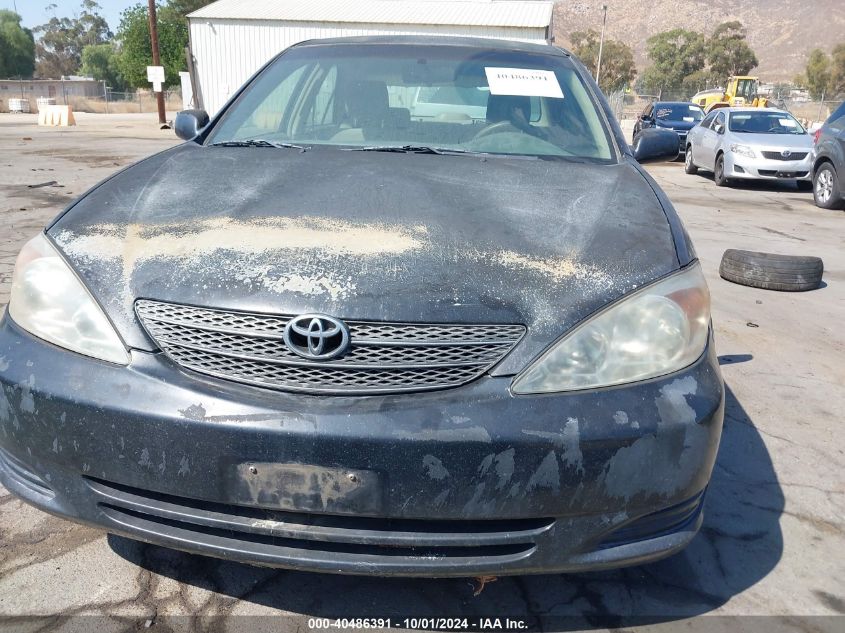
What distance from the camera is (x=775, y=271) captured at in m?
6.02

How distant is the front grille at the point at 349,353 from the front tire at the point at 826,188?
10.8 m

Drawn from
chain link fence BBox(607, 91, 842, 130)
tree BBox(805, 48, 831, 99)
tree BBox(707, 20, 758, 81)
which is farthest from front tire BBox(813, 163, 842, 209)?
tree BBox(707, 20, 758, 81)

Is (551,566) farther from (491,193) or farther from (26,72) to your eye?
(26,72)

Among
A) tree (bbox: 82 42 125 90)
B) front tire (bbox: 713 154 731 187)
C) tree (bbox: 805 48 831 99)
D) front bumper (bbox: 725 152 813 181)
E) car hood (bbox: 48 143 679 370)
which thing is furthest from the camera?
tree (bbox: 82 42 125 90)

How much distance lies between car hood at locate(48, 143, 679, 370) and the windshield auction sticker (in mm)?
764

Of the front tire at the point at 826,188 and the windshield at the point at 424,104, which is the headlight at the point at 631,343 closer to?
the windshield at the point at 424,104

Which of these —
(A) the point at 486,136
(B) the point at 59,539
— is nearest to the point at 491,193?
(A) the point at 486,136

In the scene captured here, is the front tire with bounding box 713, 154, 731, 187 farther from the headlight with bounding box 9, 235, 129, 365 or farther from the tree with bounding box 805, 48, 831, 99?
the tree with bounding box 805, 48, 831, 99

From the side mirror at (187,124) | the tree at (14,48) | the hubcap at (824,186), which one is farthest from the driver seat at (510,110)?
the tree at (14,48)

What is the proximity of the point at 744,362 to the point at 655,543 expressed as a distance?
9.04 feet

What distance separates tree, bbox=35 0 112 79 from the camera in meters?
100

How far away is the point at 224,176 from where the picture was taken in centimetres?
255

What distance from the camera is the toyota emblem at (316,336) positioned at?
5.89ft

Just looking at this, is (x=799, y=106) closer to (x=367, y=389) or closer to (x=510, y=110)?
(x=510, y=110)
